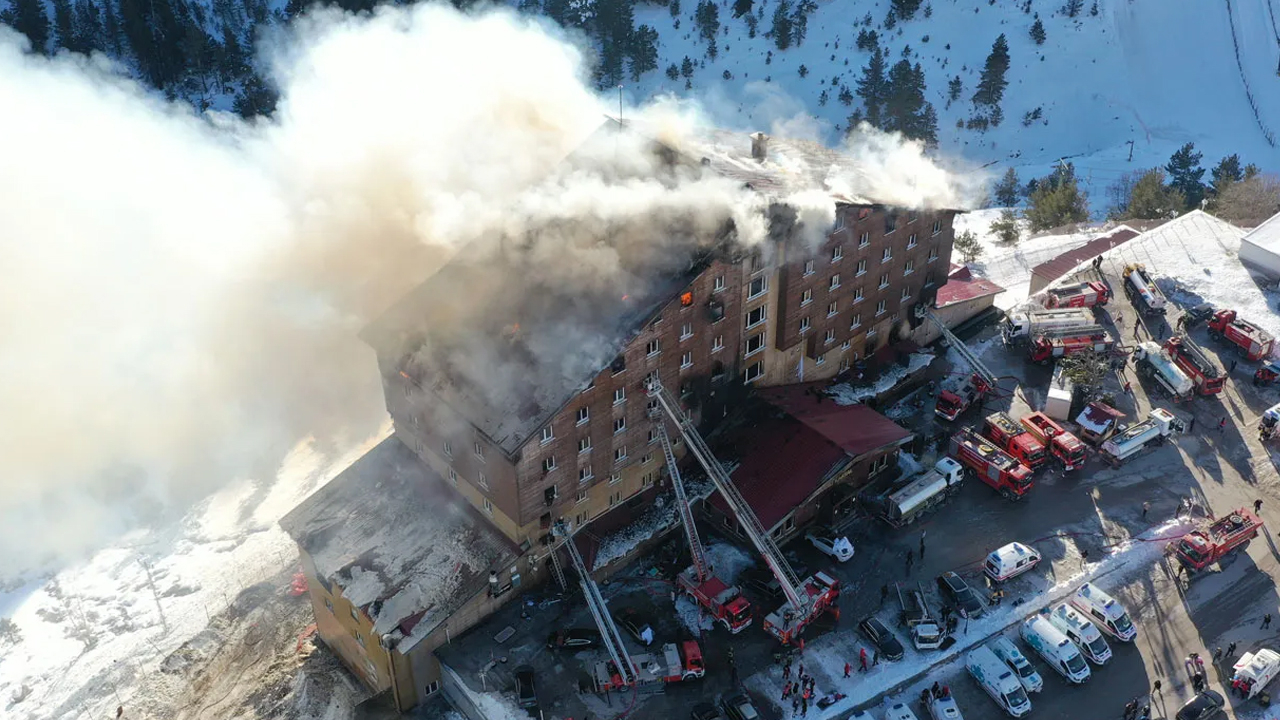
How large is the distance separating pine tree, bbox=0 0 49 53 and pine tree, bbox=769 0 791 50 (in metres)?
78.9

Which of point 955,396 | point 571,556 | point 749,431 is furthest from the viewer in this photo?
point 955,396

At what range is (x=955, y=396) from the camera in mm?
52094

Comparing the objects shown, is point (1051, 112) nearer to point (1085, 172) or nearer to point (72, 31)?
point (1085, 172)

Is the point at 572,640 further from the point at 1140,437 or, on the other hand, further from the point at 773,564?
the point at 1140,437

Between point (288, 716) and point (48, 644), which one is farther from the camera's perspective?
point (48, 644)

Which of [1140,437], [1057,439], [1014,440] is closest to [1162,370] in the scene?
[1140,437]

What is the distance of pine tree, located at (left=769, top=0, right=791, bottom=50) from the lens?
117562 millimetres

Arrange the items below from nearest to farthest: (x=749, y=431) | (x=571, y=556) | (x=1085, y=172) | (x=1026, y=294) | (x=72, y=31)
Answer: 1. (x=571, y=556)
2. (x=749, y=431)
3. (x=1026, y=294)
4. (x=1085, y=172)
5. (x=72, y=31)

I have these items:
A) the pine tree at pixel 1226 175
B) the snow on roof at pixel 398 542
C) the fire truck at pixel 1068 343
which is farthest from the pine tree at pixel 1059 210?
the snow on roof at pixel 398 542

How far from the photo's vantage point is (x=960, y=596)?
41938 millimetres

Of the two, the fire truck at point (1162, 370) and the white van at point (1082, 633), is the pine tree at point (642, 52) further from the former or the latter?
the white van at point (1082, 633)

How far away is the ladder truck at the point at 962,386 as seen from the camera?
170 ft

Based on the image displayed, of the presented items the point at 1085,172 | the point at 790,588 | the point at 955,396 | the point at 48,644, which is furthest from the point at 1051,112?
the point at 48,644

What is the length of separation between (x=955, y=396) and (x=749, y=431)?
11495mm
